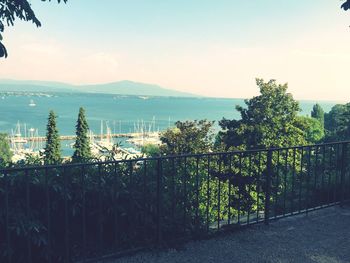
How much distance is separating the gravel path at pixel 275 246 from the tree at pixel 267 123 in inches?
678

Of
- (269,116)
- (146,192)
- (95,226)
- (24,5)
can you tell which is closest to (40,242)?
(95,226)

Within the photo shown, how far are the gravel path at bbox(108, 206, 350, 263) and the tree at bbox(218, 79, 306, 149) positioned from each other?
56.5ft

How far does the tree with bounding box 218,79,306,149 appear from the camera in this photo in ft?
72.2

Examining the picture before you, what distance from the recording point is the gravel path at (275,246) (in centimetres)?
359

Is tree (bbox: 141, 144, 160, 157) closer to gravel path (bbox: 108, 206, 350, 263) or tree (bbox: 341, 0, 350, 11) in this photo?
gravel path (bbox: 108, 206, 350, 263)

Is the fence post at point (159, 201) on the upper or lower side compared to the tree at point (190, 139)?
upper

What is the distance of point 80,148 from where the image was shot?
35094mm

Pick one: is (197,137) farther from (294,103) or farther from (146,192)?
(146,192)

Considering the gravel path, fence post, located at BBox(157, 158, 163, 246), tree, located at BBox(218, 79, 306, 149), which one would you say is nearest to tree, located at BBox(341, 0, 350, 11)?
the gravel path

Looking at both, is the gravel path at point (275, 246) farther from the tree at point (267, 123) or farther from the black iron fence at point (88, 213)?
Answer: the tree at point (267, 123)

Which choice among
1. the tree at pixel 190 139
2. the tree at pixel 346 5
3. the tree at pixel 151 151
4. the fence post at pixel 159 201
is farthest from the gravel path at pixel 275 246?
the tree at pixel 190 139

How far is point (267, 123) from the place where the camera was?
22.8 metres

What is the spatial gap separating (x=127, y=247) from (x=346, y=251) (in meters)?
2.54

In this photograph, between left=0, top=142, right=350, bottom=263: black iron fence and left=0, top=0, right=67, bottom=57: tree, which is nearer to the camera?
left=0, top=142, right=350, bottom=263: black iron fence
